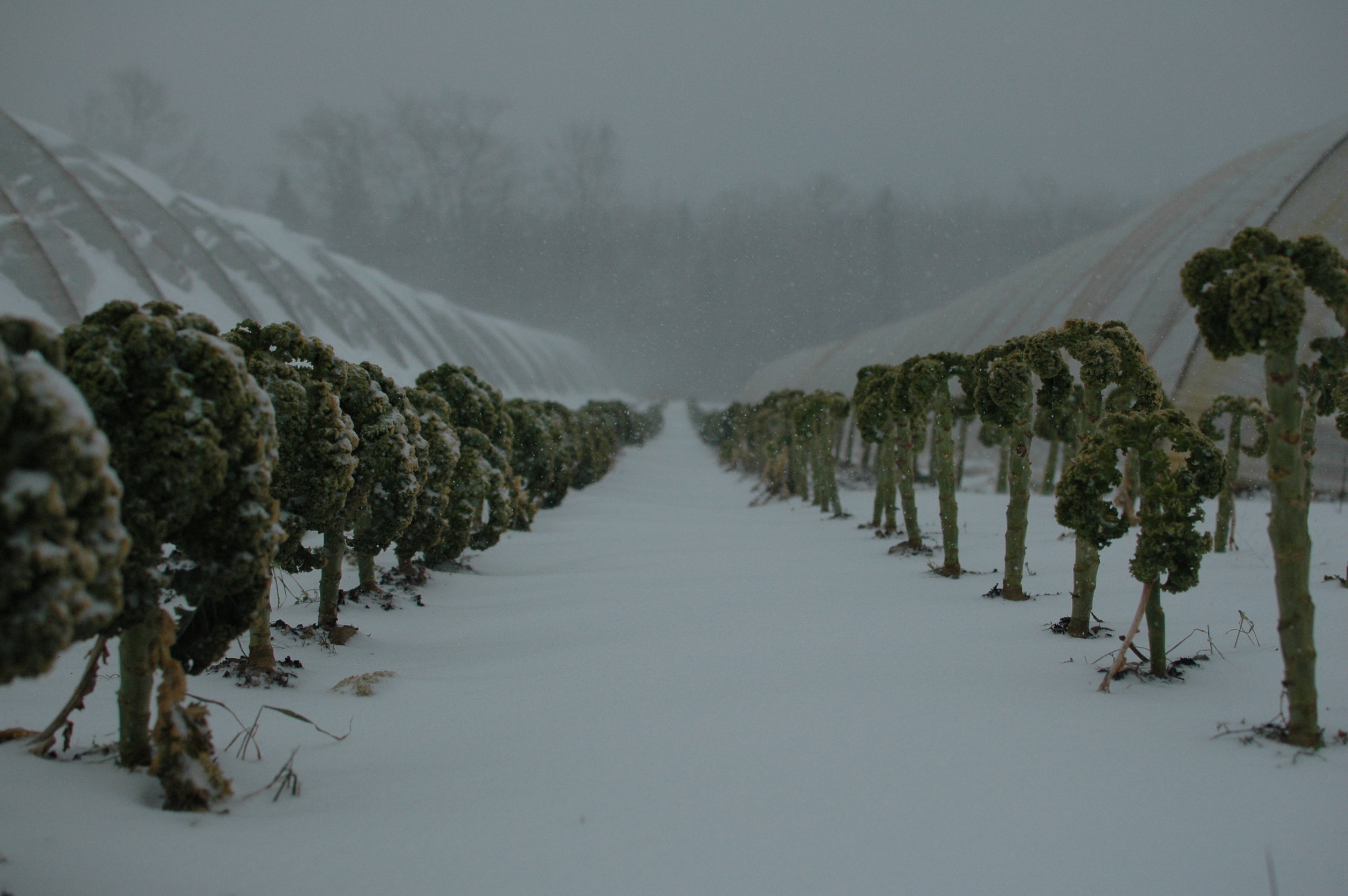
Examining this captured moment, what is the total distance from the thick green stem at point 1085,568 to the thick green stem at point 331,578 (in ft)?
14.4

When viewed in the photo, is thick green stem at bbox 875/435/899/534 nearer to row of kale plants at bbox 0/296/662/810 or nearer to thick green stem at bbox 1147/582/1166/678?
thick green stem at bbox 1147/582/1166/678

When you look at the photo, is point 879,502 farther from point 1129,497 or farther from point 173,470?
point 173,470

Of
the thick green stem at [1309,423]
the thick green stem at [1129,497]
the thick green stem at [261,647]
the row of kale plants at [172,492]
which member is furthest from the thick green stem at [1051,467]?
the thick green stem at [261,647]

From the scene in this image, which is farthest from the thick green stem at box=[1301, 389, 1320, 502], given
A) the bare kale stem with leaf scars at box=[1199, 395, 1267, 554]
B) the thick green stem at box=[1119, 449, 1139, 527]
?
the thick green stem at box=[1119, 449, 1139, 527]

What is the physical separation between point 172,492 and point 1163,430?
4.02 metres

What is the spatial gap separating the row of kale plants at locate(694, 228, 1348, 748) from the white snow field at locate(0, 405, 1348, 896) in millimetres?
430

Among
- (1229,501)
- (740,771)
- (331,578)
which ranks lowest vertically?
(740,771)

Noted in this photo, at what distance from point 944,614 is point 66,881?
4.68 metres

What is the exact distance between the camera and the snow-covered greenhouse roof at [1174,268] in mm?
13742

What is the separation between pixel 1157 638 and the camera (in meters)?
3.54

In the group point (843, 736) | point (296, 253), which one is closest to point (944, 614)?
point (843, 736)

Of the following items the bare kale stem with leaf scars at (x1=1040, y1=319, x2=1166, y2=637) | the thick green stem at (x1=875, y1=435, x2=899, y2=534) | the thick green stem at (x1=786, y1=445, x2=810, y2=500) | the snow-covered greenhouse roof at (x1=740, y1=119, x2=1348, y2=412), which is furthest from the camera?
the thick green stem at (x1=786, y1=445, x2=810, y2=500)

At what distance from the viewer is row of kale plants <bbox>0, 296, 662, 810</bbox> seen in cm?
172

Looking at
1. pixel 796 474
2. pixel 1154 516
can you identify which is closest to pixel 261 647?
pixel 1154 516
